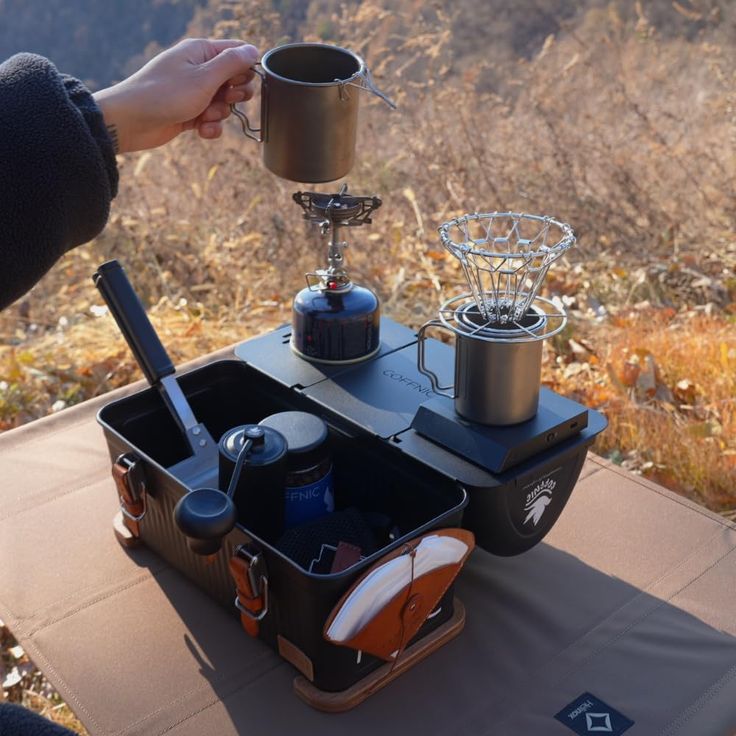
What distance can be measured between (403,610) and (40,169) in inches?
22.3

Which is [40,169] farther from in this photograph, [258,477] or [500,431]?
[500,431]

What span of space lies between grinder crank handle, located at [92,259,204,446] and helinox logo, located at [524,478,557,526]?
0.44 meters

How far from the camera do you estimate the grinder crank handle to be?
47.1 inches

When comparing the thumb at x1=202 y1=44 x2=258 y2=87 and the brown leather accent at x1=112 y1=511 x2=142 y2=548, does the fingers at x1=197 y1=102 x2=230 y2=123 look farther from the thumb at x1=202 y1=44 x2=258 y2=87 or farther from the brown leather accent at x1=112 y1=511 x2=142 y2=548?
the brown leather accent at x1=112 y1=511 x2=142 y2=548

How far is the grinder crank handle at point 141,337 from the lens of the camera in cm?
120

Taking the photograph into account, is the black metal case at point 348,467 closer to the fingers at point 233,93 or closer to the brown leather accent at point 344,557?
the brown leather accent at point 344,557

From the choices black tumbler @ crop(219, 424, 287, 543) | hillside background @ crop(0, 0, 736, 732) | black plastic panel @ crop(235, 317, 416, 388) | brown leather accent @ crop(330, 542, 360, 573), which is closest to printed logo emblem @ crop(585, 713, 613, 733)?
brown leather accent @ crop(330, 542, 360, 573)

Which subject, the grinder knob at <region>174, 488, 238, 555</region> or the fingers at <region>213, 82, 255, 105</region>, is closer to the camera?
the grinder knob at <region>174, 488, 238, 555</region>

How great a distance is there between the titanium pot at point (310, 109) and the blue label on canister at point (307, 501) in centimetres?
42

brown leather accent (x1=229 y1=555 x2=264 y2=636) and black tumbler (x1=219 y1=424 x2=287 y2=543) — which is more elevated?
black tumbler (x1=219 y1=424 x2=287 y2=543)

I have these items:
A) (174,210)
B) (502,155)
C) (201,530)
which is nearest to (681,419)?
(201,530)

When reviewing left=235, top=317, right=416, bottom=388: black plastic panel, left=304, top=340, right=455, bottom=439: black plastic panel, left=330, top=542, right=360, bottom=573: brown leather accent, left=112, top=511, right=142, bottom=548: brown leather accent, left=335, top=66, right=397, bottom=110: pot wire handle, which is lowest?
left=112, top=511, right=142, bottom=548: brown leather accent

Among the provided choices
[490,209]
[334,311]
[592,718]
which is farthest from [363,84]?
[490,209]

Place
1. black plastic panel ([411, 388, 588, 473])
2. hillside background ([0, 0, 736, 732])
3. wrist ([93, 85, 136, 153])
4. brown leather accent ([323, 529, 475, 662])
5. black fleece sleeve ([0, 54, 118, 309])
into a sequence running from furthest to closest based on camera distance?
hillside background ([0, 0, 736, 732])
wrist ([93, 85, 136, 153])
black plastic panel ([411, 388, 588, 473])
brown leather accent ([323, 529, 475, 662])
black fleece sleeve ([0, 54, 118, 309])
